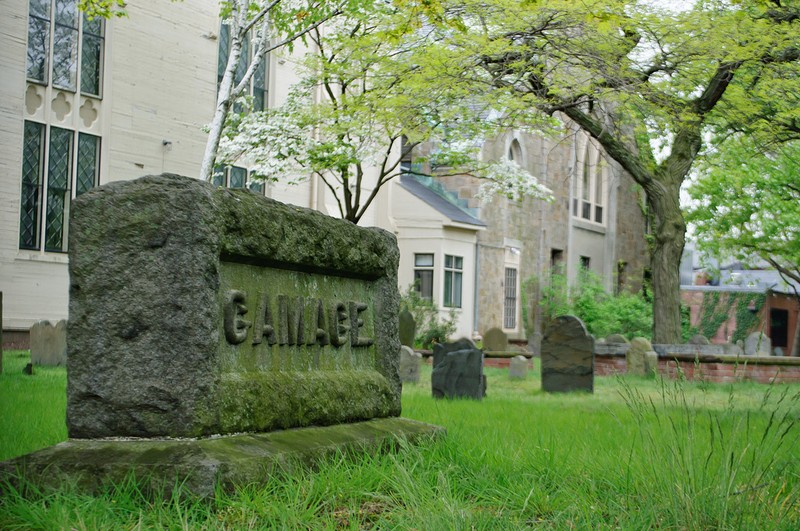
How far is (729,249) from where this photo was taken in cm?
3272

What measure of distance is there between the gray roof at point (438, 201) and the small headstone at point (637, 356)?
455 inches

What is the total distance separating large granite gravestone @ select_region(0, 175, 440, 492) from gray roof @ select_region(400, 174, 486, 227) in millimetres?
25061

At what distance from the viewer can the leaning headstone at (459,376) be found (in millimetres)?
13430

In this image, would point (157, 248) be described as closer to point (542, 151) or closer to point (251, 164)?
point (251, 164)

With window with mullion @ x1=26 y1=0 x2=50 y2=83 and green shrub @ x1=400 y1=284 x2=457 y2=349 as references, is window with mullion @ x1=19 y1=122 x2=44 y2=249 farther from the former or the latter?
green shrub @ x1=400 y1=284 x2=457 y2=349

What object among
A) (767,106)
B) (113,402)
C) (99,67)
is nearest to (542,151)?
(99,67)

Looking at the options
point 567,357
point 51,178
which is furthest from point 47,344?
point 567,357

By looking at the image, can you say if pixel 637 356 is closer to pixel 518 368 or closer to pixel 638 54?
pixel 518 368

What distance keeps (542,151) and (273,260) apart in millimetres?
31290

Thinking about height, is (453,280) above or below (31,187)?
below

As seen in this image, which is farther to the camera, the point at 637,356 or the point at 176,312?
the point at 637,356

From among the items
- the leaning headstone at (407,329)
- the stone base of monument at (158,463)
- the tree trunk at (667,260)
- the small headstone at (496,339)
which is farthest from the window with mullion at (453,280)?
the stone base of monument at (158,463)

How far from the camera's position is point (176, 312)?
15.8 ft

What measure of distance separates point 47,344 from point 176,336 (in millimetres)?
12439
